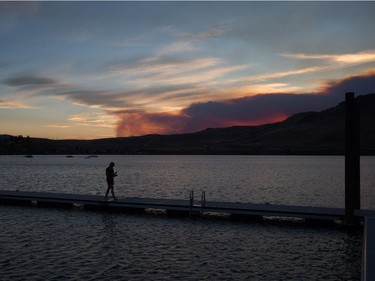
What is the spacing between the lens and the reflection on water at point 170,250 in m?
15.0

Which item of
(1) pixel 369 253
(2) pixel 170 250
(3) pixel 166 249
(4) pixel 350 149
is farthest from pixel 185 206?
(1) pixel 369 253

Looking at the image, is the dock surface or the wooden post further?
the wooden post

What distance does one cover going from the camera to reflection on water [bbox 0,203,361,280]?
15.0 meters

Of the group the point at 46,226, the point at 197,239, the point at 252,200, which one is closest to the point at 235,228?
the point at 197,239

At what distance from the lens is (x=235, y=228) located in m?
23.1

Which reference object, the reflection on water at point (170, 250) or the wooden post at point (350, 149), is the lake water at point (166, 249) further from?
the wooden post at point (350, 149)

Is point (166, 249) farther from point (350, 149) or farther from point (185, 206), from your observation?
point (350, 149)

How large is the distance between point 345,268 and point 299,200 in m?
26.7

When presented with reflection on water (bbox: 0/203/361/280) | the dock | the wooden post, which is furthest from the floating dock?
the wooden post

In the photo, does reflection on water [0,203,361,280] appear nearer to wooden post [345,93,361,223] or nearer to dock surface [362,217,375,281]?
dock surface [362,217,375,281]

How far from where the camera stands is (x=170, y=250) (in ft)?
60.0

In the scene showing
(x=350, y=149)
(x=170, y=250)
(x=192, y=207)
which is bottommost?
(x=170, y=250)

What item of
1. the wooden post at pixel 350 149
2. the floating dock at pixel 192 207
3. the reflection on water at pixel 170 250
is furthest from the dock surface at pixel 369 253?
the wooden post at pixel 350 149

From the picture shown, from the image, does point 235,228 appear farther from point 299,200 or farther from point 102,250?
point 299,200
